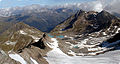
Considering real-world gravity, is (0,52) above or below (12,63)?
above

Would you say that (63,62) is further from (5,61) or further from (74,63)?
(5,61)

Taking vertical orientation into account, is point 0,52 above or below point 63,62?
above

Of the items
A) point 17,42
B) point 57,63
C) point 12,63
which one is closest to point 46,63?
point 57,63

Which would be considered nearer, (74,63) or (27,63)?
(27,63)

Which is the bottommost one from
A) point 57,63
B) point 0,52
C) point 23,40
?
point 57,63

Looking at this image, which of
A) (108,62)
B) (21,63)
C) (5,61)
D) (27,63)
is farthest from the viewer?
(108,62)

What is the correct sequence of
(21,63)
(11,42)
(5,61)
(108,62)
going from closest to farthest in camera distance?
1. (5,61)
2. (21,63)
3. (108,62)
4. (11,42)

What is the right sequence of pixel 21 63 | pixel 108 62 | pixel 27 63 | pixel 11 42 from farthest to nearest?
pixel 11 42
pixel 108 62
pixel 27 63
pixel 21 63

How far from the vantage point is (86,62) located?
6794cm

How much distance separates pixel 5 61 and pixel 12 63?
7.87 ft

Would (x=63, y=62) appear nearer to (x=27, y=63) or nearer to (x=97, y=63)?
(x=97, y=63)

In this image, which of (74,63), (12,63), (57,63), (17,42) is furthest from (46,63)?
(17,42)

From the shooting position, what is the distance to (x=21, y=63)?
47312 mm

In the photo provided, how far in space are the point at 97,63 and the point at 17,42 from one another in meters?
105
